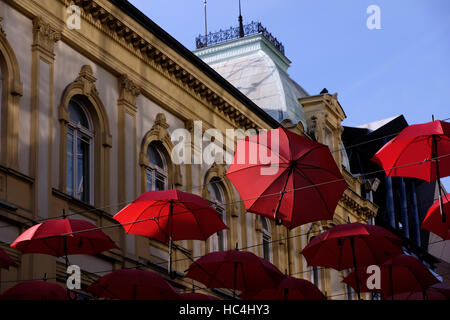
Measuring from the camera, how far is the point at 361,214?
44656mm

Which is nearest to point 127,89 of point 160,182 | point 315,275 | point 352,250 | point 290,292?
point 160,182

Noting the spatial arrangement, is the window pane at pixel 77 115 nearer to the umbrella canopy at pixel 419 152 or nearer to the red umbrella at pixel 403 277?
the red umbrella at pixel 403 277

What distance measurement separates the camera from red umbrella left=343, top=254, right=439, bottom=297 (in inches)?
943

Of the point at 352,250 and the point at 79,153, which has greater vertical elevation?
the point at 79,153

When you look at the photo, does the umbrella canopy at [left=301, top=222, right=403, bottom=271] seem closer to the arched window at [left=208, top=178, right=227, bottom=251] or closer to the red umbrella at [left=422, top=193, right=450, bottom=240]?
the red umbrella at [left=422, top=193, right=450, bottom=240]

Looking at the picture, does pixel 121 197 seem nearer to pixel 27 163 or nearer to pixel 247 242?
pixel 27 163

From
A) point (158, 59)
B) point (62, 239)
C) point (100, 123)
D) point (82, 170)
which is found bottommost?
point (62, 239)

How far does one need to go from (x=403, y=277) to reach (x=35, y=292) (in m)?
9.92

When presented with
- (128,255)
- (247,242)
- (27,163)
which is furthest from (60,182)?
(247,242)

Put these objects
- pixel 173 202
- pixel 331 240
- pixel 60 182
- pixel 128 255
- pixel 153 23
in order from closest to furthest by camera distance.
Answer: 1. pixel 173 202
2. pixel 331 240
3. pixel 60 182
4. pixel 128 255
5. pixel 153 23

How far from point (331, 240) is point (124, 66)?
8635 mm

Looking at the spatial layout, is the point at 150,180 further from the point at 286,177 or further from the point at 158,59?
the point at 286,177

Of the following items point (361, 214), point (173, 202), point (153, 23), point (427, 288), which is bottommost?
point (427, 288)

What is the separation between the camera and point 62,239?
1989 cm
